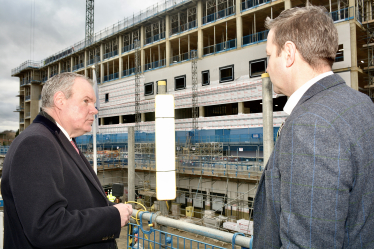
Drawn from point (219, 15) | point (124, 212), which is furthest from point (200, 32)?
point (124, 212)

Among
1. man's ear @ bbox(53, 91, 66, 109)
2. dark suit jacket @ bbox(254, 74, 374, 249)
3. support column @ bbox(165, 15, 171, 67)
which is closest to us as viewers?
dark suit jacket @ bbox(254, 74, 374, 249)

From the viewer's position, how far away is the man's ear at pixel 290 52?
123cm

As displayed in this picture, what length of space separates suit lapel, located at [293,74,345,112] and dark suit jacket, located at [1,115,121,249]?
1322 millimetres

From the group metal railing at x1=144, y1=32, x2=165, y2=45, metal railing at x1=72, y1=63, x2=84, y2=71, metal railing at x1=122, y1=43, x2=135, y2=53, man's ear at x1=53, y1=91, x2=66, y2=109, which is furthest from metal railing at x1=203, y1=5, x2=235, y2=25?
man's ear at x1=53, y1=91, x2=66, y2=109

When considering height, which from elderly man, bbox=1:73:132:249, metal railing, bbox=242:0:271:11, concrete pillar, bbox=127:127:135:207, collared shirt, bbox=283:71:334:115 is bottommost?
concrete pillar, bbox=127:127:135:207

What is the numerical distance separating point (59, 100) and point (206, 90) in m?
23.0

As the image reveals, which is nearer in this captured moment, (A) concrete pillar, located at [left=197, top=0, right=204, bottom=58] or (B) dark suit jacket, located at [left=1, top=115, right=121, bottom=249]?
(B) dark suit jacket, located at [left=1, top=115, right=121, bottom=249]

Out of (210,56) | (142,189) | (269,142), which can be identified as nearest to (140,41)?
(210,56)

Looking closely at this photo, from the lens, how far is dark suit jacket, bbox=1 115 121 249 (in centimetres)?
137

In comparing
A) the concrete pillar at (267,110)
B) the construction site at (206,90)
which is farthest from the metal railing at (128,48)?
the concrete pillar at (267,110)

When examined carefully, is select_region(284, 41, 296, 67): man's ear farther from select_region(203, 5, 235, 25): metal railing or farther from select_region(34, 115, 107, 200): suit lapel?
select_region(203, 5, 235, 25): metal railing

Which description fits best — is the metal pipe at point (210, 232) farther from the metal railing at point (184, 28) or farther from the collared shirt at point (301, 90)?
the metal railing at point (184, 28)

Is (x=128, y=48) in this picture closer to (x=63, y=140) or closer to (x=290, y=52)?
(x=63, y=140)

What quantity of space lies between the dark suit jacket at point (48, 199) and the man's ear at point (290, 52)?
4.47 ft
